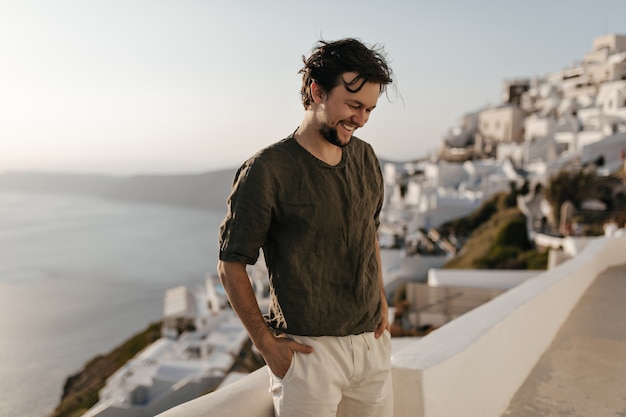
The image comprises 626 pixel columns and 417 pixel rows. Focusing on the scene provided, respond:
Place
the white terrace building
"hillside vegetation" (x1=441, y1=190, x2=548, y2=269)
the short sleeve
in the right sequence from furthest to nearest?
the white terrace building, "hillside vegetation" (x1=441, y1=190, x2=548, y2=269), the short sleeve

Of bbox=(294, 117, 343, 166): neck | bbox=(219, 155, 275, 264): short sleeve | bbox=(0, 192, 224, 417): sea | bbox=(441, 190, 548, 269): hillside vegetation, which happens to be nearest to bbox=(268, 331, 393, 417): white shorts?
bbox=(219, 155, 275, 264): short sleeve

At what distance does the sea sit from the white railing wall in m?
3.39

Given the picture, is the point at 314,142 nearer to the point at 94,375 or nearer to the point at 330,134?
the point at 330,134

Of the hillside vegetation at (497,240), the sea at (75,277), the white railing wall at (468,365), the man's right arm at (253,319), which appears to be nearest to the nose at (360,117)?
the man's right arm at (253,319)

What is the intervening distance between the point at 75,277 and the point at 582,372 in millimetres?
39019

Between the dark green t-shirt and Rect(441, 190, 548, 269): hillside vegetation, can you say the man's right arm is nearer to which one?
the dark green t-shirt

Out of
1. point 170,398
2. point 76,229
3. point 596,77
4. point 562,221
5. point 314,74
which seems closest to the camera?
point 314,74

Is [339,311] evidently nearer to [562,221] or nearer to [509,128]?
[562,221]

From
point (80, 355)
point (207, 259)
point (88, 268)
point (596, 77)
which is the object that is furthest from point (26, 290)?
point (596, 77)

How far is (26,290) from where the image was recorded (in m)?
30.3

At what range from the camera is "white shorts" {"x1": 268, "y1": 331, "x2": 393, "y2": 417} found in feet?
3.96

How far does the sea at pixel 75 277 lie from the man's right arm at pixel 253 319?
3551 millimetres

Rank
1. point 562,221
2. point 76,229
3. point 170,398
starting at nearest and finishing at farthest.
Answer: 1. point 170,398
2. point 562,221
3. point 76,229

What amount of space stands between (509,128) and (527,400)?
41398 mm
